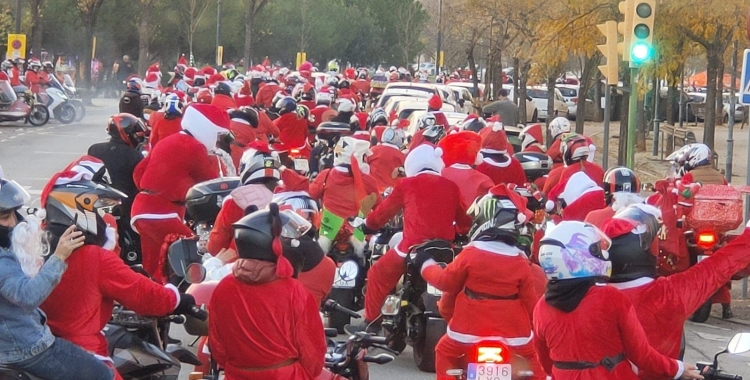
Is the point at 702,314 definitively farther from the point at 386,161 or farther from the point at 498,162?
the point at 386,161

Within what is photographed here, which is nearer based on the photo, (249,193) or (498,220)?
(498,220)

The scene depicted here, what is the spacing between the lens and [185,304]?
250 inches

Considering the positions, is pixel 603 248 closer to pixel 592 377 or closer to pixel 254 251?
pixel 592 377

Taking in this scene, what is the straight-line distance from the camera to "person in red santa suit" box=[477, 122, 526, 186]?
13102mm

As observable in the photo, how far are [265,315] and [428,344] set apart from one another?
169 inches

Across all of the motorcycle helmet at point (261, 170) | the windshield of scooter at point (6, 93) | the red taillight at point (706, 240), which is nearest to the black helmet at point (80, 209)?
the motorcycle helmet at point (261, 170)

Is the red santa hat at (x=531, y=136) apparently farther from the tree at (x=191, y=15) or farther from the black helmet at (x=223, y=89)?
the tree at (x=191, y=15)

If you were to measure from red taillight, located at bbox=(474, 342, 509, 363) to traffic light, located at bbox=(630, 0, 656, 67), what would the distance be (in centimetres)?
957

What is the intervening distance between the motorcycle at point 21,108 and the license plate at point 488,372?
97.7 ft

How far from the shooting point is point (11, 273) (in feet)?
18.5

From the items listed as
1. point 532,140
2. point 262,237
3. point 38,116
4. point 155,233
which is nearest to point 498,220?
point 262,237

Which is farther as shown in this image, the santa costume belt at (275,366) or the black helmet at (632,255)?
the black helmet at (632,255)

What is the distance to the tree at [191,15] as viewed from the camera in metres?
65.1

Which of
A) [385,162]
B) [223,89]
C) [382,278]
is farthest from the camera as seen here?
[223,89]
